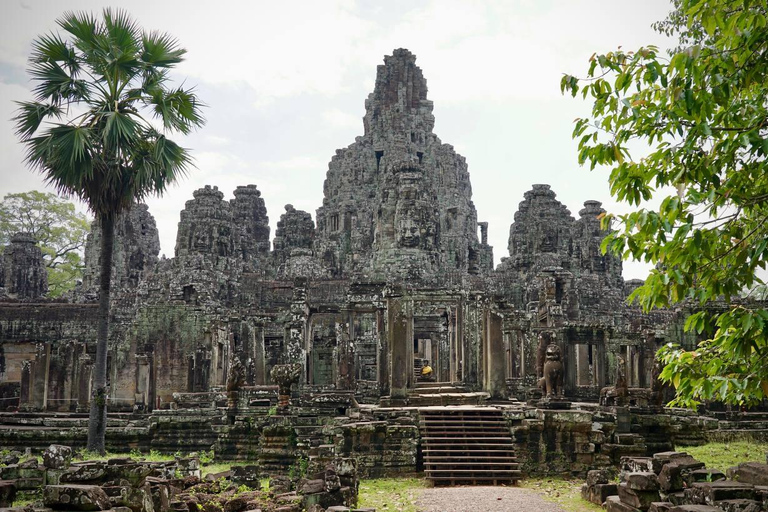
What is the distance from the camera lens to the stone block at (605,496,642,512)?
1028 centimetres

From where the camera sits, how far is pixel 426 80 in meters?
47.5

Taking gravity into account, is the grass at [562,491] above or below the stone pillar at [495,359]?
below

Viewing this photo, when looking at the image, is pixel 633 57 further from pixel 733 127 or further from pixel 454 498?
pixel 454 498

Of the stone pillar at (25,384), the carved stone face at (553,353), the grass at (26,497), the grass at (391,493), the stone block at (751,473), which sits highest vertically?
the carved stone face at (553,353)

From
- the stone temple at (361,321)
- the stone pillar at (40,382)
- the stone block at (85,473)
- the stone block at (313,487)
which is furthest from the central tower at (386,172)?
the stone block at (85,473)

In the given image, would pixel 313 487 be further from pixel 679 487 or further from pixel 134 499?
pixel 679 487

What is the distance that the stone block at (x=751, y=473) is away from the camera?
9.58 meters

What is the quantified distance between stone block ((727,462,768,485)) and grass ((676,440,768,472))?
12.5ft

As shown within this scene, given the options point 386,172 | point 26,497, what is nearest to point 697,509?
point 26,497

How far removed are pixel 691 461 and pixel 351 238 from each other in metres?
33.9

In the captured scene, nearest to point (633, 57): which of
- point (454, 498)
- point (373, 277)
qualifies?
point (454, 498)

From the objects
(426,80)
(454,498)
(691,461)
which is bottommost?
(454,498)

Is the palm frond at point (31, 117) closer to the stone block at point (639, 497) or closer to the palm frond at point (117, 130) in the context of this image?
the palm frond at point (117, 130)

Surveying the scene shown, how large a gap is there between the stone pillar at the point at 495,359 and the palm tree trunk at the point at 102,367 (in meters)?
9.24
